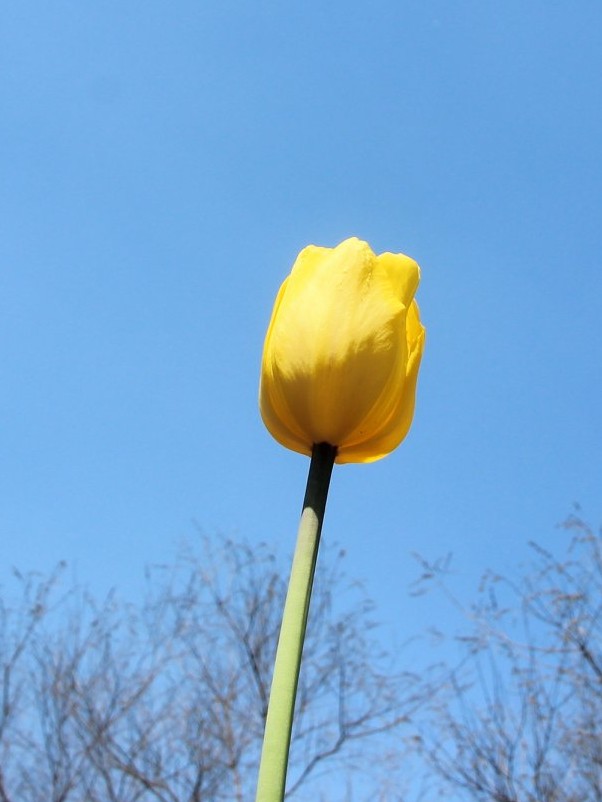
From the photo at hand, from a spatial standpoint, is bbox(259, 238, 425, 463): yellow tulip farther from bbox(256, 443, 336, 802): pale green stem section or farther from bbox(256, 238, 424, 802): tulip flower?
bbox(256, 443, 336, 802): pale green stem section

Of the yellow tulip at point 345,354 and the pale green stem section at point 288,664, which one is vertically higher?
the yellow tulip at point 345,354

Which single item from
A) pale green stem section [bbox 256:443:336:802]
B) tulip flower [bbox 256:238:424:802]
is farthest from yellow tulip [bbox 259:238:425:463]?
pale green stem section [bbox 256:443:336:802]

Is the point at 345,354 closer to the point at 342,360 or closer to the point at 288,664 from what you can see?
the point at 342,360

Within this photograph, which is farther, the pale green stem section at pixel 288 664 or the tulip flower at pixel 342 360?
the tulip flower at pixel 342 360

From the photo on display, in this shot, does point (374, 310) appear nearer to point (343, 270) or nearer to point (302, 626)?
point (343, 270)

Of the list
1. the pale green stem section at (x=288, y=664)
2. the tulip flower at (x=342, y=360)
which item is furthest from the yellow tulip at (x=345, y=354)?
the pale green stem section at (x=288, y=664)

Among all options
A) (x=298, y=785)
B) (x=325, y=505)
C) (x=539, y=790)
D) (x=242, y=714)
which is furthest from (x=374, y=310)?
(x=242, y=714)

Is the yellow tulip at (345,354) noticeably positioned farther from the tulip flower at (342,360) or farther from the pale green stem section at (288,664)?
the pale green stem section at (288,664)
